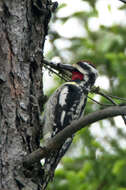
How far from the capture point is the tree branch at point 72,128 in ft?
7.77

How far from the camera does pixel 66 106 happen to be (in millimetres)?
3760

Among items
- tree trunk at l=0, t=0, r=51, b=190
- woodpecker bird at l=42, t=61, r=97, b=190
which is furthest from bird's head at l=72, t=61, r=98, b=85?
tree trunk at l=0, t=0, r=51, b=190

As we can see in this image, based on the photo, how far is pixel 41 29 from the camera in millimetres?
3357

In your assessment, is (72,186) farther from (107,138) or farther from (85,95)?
(85,95)

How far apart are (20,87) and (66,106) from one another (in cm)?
81

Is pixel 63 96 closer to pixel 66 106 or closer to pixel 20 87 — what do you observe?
pixel 66 106

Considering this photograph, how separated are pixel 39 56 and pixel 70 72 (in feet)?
2.94

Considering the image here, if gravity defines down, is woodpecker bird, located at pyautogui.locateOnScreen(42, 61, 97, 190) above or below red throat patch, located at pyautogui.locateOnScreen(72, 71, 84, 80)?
below

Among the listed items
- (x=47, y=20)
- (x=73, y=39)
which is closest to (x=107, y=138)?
(x=73, y=39)

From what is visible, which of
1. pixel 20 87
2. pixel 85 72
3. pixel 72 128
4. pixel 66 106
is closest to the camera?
pixel 72 128

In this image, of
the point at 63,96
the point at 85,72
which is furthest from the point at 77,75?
the point at 63,96

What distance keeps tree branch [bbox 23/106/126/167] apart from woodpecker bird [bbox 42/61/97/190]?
0.69 meters

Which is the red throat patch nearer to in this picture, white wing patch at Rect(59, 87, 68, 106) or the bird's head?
the bird's head

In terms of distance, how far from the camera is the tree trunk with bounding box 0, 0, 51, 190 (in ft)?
9.25
